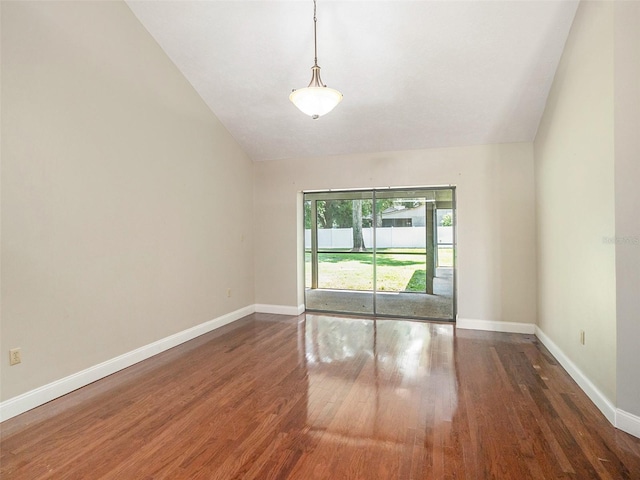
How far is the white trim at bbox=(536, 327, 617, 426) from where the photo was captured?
244 cm

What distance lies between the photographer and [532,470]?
6.35ft

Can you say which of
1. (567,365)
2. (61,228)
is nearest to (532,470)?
(567,365)

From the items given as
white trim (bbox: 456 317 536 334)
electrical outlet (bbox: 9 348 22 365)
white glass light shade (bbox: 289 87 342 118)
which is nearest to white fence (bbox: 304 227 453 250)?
white trim (bbox: 456 317 536 334)

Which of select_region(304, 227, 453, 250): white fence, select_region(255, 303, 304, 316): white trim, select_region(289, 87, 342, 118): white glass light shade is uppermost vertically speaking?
select_region(289, 87, 342, 118): white glass light shade

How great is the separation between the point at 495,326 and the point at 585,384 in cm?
191

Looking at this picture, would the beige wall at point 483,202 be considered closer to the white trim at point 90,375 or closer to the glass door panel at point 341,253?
the glass door panel at point 341,253

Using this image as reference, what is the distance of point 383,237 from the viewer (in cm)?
554

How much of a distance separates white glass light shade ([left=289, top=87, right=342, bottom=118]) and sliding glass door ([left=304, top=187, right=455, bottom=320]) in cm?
280

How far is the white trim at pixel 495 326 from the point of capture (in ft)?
15.2

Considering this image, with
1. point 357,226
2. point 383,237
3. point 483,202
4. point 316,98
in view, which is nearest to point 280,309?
point 357,226

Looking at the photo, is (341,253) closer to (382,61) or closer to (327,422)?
(382,61)

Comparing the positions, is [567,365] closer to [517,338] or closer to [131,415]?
[517,338]

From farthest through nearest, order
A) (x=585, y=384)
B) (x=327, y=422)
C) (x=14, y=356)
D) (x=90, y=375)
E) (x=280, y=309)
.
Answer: (x=280, y=309), (x=90, y=375), (x=585, y=384), (x=14, y=356), (x=327, y=422)

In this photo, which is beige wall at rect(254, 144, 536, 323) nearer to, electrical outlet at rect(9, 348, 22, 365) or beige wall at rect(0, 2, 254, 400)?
beige wall at rect(0, 2, 254, 400)
